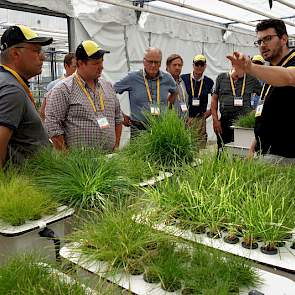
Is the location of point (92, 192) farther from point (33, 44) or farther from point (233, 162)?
point (33, 44)

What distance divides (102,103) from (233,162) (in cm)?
113

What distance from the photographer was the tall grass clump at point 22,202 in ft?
3.62

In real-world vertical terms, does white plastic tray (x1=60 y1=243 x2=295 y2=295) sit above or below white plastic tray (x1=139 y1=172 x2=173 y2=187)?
below

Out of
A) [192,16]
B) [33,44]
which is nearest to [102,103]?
[33,44]

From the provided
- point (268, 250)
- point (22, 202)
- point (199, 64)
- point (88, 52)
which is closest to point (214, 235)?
point (268, 250)

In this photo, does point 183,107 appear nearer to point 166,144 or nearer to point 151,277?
point 166,144

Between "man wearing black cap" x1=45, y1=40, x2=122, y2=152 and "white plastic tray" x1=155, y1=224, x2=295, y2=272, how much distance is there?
3.97 feet

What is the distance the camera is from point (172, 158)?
5.83ft

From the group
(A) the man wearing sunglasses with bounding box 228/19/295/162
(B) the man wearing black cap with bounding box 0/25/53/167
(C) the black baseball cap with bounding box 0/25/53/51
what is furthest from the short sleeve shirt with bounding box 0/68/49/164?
(A) the man wearing sunglasses with bounding box 228/19/295/162

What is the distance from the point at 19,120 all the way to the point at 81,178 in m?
0.48

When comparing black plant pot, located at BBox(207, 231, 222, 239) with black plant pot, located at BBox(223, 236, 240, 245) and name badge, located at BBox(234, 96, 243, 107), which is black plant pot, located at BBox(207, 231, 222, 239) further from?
name badge, located at BBox(234, 96, 243, 107)

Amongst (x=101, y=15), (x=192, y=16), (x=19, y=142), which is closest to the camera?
(x=19, y=142)


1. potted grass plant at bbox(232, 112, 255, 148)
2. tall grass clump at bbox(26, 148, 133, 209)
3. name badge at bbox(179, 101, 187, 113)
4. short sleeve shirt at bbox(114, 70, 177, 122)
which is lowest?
potted grass plant at bbox(232, 112, 255, 148)

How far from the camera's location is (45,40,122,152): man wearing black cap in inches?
87.1
